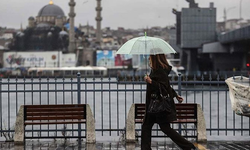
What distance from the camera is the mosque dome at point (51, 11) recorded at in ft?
543

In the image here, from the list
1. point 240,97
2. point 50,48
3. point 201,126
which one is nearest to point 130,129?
point 201,126

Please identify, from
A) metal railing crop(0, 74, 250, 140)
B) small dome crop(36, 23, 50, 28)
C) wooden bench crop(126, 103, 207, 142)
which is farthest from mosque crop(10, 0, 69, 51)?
wooden bench crop(126, 103, 207, 142)

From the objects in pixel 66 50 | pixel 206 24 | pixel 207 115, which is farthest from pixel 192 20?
pixel 66 50

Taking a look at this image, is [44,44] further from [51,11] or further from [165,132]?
[165,132]

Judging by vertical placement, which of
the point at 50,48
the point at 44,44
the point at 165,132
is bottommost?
the point at 165,132

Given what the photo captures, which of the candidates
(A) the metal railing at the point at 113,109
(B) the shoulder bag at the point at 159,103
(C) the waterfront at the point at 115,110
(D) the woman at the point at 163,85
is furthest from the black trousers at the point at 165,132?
(C) the waterfront at the point at 115,110

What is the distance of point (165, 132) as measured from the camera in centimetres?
811

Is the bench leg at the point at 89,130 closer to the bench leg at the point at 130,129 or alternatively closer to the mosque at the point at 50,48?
the bench leg at the point at 130,129

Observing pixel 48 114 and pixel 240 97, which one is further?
pixel 48 114

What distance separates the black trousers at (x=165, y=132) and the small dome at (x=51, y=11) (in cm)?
15912

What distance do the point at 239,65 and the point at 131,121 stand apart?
63571 mm

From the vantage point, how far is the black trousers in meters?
8.09

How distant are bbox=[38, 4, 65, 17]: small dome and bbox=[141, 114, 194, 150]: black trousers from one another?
15912cm

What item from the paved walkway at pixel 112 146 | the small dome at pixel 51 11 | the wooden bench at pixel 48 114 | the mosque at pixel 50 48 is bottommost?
the paved walkway at pixel 112 146
